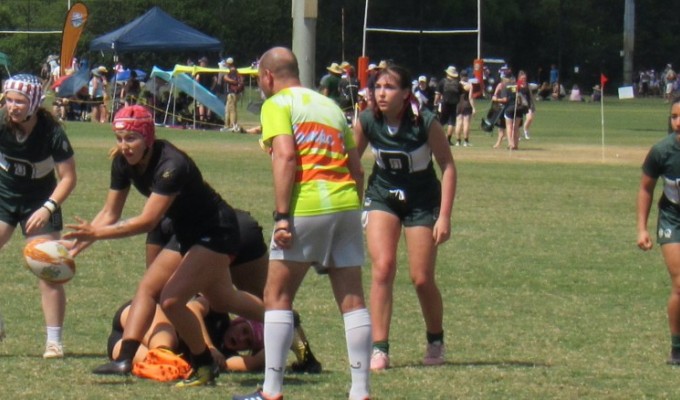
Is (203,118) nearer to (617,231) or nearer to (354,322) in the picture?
(617,231)

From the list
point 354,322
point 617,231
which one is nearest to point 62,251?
point 354,322

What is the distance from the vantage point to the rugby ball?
7.23 m

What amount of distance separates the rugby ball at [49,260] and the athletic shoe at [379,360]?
6.05 feet

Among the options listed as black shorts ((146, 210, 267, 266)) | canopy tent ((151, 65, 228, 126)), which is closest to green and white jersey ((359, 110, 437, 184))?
black shorts ((146, 210, 267, 266))

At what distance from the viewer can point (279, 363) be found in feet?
21.3

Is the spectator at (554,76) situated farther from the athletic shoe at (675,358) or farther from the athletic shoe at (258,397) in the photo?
the athletic shoe at (258,397)

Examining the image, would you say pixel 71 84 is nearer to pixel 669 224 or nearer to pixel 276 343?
pixel 669 224

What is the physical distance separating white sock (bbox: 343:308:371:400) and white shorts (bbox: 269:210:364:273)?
0.28 metres

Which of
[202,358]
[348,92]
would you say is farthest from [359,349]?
[348,92]

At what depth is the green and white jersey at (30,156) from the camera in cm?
813

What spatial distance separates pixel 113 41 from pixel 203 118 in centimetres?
440

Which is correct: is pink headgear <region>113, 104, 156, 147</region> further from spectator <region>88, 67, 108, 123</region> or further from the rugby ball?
spectator <region>88, 67, 108, 123</region>

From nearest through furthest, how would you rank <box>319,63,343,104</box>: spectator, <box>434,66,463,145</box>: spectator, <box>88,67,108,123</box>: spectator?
1. <box>319,63,343,104</box>: spectator
2. <box>434,66,463,145</box>: spectator
3. <box>88,67,108,123</box>: spectator

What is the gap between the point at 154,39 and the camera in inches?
1583
